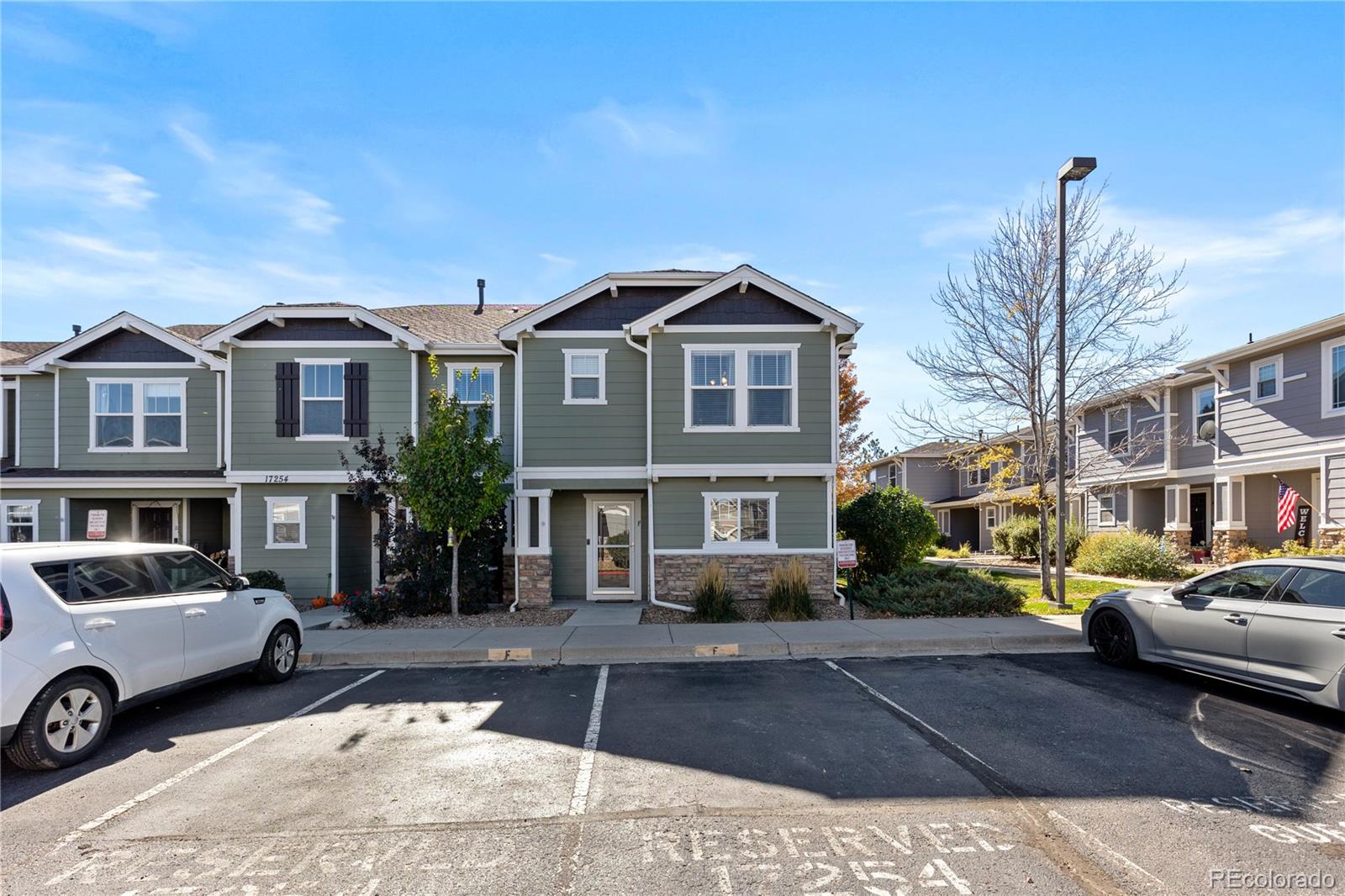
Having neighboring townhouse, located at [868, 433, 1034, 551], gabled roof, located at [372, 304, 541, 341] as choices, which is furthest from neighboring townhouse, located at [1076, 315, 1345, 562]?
gabled roof, located at [372, 304, 541, 341]

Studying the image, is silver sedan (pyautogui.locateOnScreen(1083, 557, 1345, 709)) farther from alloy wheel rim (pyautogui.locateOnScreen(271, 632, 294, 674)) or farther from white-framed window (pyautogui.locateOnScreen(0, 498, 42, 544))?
white-framed window (pyautogui.locateOnScreen(0, 498, 42, 544))

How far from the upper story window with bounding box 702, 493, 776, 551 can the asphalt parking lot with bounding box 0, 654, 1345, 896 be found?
20.9 ft

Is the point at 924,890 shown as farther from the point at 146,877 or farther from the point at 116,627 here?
the point at 116,627

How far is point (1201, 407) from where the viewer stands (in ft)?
69.1

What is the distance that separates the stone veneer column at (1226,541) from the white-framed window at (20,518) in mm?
29265

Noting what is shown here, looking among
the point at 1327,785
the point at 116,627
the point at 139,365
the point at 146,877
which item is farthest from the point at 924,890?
the point at 139,365

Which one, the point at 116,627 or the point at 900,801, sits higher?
the point at 116,627

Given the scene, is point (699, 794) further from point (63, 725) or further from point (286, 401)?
point (286, 401)

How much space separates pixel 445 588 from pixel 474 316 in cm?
807

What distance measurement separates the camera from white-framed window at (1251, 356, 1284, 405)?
709 inches

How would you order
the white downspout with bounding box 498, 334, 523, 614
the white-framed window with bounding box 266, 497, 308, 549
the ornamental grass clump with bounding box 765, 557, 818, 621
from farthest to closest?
the white-framed window with bounding box 266, 497, 308, 549, the white downspout with bounding box 498, 334, 523, 614, the ornamental grass clump with bounding box 765, 557, 818, 621

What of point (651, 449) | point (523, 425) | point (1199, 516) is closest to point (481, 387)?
point (523, 425)

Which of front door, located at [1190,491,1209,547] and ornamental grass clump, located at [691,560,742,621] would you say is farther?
front door, located at [1190,491,1209,547]

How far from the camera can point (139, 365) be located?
16094mm
